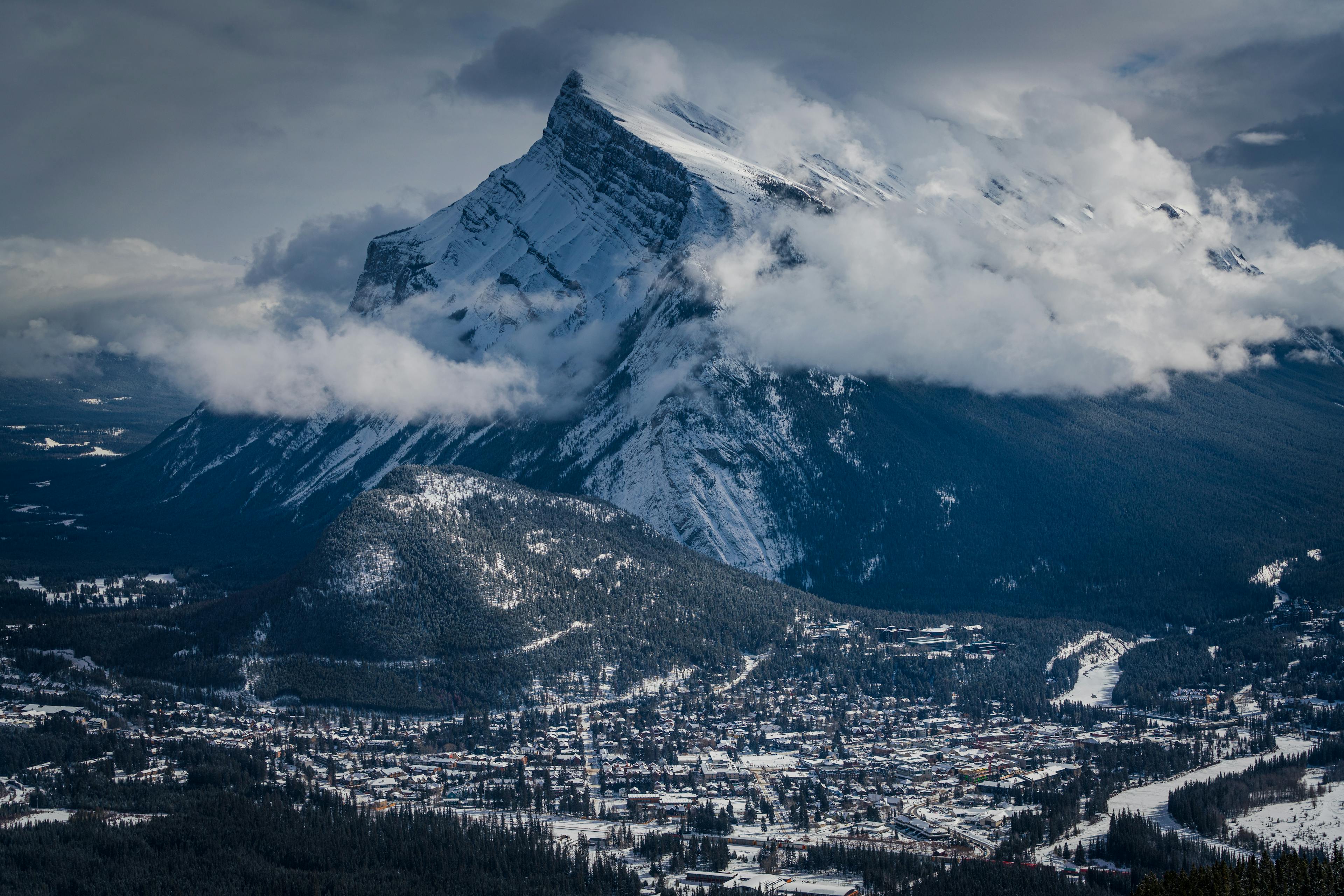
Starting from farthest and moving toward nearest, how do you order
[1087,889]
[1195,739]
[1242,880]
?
1. [1195,739]
2. [1087,889]
3. [1242,880]

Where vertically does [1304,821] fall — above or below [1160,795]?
below

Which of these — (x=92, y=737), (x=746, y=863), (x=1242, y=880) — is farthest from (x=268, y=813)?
(x=1242, y=880)

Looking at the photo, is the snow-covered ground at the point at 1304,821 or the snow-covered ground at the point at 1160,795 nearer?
the snow-covered ground at the point at 1304,821

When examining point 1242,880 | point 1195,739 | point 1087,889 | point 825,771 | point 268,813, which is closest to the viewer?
point 1242,880

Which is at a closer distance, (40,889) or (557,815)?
(40,889)

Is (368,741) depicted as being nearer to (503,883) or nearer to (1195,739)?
(503,883)

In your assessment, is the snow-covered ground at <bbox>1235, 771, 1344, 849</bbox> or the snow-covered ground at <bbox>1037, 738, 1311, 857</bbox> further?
the snow-covered ground at <bbox>1037, 738, 1311, 857</bbox>

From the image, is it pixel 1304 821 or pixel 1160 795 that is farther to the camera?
pixel 1160 795

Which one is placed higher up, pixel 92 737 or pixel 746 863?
pixel 92 737
